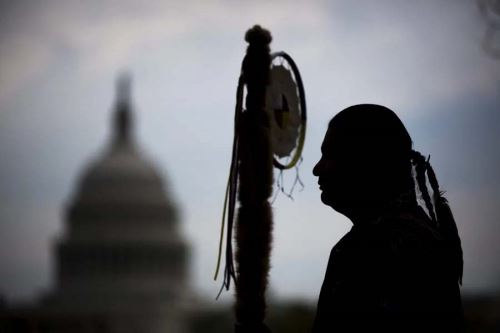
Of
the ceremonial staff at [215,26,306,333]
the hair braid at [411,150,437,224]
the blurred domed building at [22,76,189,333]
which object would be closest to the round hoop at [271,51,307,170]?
the ceremonial staff at [215,26,306,333]

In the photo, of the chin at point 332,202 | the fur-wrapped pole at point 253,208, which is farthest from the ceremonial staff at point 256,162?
the chin at point 332,202

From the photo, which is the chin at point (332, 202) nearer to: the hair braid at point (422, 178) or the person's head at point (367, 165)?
the person's head at point (367, 165)

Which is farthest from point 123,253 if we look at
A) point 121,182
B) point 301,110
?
point 301,110

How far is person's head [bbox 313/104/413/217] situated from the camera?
374cm

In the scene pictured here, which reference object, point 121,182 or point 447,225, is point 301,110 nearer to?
point 447,225

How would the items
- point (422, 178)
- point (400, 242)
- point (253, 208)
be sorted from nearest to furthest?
1. point (400, 242)
2. point (422, 178)
3. point (253, 208)

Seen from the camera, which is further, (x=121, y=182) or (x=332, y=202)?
(x=121, y=182)

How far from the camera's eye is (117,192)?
8312 centimetres

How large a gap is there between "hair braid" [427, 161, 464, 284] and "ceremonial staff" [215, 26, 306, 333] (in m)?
0.62

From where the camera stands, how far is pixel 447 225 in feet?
12.7

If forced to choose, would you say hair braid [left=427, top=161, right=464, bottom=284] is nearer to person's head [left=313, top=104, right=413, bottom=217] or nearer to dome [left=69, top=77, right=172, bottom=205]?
person's head [left=313, top=104, right=413, bottom=217]

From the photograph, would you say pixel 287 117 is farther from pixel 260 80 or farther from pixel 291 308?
pixel 291 308

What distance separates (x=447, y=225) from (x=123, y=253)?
258ft

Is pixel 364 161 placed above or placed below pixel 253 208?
above
